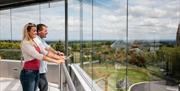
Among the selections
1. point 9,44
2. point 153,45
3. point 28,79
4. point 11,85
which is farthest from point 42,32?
point 9,44

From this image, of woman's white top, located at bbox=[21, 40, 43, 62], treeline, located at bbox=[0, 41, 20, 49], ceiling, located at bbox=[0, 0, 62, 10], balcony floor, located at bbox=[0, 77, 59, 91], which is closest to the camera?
woman's white top, located at bbox=[21, 40, 43, 62]

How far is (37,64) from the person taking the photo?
317cm

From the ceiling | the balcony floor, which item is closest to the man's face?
the balcony floor

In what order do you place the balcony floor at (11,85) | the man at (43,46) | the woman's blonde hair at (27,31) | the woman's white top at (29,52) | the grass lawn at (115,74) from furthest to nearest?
the balcony floor at (11,85) → the man at (43,46) → the woman's blonde hair at (27,31) → the woman's white top at (29,52) → the grass lawn at (115,74)

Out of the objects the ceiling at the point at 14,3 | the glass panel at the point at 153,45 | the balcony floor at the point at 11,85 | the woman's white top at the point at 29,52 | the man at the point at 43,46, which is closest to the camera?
the glass panel at the point at 153,45

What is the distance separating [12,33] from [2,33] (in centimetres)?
99

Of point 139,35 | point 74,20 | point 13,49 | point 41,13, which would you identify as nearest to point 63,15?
point 74,20

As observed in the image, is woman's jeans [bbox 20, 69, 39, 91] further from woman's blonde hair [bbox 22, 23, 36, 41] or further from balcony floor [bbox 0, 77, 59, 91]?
balcony floor [bbox 0, 77, 59, 91]

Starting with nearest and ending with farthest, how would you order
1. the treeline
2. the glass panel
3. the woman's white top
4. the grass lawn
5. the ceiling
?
the glass panel → the grass lawn → the woman's white top → the ceiling → the treeline

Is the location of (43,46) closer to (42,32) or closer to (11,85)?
(42,32)

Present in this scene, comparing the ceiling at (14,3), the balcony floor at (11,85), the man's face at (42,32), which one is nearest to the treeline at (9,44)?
the ceiling at (14,3)

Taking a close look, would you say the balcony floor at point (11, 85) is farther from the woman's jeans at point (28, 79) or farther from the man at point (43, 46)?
the woman's jeans at point (28, 79)

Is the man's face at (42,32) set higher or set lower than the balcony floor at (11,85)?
higher

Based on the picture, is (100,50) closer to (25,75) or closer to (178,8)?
(25,75)
